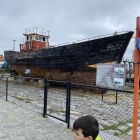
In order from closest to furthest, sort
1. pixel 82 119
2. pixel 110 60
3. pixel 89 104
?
1. pixel 82 119
2. pixel 89 104
3. pixel 110 60

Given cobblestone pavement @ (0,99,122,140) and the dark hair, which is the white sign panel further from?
the dark hair

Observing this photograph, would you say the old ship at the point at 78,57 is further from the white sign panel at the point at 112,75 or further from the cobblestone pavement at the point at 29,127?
the cobblestone pavement at the point at 29,127

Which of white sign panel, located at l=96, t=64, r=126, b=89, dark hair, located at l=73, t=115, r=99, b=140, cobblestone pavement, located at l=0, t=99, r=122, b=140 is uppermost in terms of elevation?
white sign panel, located at l=96, t=64, r=126, b=89

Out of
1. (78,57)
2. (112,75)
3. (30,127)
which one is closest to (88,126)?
(30,127)

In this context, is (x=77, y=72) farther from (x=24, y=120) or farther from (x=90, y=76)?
(x=24, y=120)

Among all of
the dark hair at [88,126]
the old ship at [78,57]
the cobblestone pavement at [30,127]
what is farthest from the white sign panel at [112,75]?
the dark hair at [88,126]

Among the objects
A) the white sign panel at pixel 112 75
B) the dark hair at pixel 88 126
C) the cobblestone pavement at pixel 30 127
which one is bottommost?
the cobblestone pavement at pixel 30 127

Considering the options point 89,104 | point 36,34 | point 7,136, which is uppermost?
point 36,34

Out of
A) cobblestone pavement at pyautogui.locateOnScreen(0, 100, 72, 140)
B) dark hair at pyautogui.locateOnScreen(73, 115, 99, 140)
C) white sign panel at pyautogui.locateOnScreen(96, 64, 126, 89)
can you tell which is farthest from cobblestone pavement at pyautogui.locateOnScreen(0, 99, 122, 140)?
dark hair at pyautogui.locateOnScreen(73, 115, 99, 140)

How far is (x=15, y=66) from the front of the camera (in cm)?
3105

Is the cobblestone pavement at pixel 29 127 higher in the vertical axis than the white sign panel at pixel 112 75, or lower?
lower

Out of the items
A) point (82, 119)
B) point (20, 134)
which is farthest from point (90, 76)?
point (82, 119)

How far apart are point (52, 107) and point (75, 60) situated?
11608 mm

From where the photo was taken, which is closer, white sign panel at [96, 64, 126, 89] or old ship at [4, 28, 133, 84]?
white sign panel at [96, 64, 126, 89]
